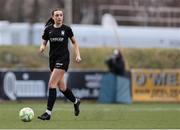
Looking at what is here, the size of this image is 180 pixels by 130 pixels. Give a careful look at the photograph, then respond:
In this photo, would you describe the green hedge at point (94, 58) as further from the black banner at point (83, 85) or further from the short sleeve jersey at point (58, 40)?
the short sleeve jersey at point (58, 40)

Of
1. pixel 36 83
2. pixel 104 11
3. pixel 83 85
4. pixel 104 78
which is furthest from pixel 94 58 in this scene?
pixel 104 11

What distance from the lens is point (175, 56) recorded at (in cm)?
3406

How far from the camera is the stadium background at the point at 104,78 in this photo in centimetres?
1644

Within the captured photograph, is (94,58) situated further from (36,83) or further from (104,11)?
(104,11)

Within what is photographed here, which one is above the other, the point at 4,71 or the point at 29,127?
the point at 29,127

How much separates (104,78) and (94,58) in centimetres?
575

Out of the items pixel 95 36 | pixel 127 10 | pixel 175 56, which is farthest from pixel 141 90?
pixel 127 10

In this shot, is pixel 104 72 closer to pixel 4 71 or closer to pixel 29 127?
pixel 4 71

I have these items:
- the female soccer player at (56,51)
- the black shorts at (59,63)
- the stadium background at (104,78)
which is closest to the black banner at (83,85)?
the stadium background at (104,78)

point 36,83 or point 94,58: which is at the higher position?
point 36,83

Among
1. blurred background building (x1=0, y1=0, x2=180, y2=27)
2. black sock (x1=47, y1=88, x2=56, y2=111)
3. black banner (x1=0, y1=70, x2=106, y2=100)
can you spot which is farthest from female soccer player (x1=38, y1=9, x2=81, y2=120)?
blurred background building (x1=0, y1=0, x2=180, y2=27)

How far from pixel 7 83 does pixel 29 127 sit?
43.2 ft

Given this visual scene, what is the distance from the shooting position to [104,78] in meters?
27.2

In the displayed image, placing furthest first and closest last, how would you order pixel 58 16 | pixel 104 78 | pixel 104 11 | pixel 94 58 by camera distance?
1. pixel 104 11
2. pixel 94 58
3. pixel 104 78
4. pixel 58 16
